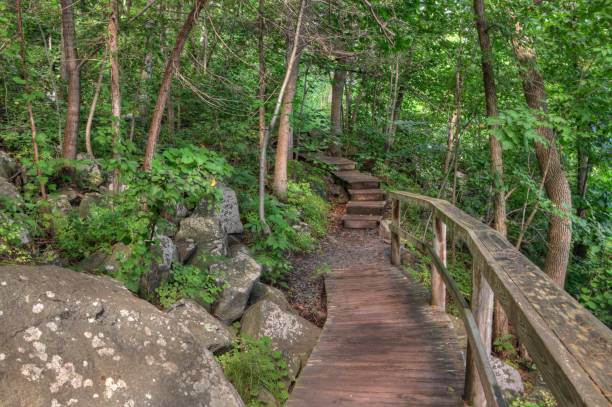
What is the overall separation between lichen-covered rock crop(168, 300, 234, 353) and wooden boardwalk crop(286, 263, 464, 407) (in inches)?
43.3

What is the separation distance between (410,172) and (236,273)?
31.9 feet

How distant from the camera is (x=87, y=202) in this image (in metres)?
6.29

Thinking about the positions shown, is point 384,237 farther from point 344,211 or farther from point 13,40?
point 13,40

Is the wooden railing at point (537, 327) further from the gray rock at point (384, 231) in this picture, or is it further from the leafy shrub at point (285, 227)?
the gray rock at point (384, 231)

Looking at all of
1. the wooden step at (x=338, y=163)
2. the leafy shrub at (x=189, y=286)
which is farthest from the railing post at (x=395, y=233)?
the wooden step at (x=338, y=163)

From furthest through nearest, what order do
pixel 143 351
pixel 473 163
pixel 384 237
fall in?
1. pixel 473 163
2. pixel 384 237
3. pixel 143 351

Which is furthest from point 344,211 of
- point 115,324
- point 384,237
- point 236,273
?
point 115,324

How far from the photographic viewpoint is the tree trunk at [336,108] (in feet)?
45.8

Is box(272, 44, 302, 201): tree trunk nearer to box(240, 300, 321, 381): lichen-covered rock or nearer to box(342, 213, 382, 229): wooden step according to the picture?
box(342, 213, 382, 229): wooden step

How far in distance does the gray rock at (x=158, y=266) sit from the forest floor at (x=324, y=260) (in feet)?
6.82

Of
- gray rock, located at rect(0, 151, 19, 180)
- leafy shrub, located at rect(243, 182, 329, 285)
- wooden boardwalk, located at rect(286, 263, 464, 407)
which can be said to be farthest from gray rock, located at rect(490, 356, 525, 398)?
gray rock, located at rect(0, 151, 19, 180)

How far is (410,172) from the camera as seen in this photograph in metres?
14.3

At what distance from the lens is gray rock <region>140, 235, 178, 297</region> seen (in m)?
5.02

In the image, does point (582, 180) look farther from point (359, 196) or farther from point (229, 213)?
point (229, 213)
